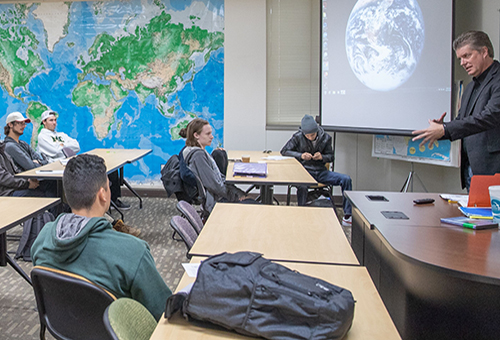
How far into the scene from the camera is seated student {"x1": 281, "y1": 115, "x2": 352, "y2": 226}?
475cm

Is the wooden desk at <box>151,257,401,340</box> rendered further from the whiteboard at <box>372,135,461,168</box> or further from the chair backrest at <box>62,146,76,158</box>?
the chair backrest at <box>62,146,76,158</box>

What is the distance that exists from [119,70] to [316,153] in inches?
128

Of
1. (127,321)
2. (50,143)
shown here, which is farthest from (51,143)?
(127,321)

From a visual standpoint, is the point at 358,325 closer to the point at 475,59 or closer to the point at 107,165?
the point at 475,59

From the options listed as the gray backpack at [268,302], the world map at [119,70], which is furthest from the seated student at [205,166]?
the world map at [119,70]

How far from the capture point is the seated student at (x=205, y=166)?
344 centimetres

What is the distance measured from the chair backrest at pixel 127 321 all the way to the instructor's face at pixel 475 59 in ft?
8.19

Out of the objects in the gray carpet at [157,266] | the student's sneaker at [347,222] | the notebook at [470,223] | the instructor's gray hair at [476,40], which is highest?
the instructor's gray hair at [476,40]

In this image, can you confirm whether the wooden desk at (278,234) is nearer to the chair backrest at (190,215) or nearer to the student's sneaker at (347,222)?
the chair backrest at (190,215)

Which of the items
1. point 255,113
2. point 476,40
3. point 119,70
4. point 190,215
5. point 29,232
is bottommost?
point 29,232

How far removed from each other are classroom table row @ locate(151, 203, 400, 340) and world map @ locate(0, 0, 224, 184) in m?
3.90

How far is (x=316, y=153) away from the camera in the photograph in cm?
473

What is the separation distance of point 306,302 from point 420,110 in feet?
12.4

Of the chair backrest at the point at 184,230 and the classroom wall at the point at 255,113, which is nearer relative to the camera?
the chair backrest at the point at 184,230
